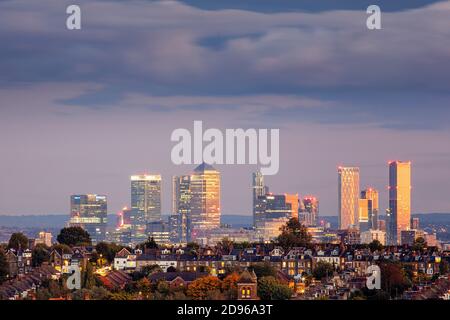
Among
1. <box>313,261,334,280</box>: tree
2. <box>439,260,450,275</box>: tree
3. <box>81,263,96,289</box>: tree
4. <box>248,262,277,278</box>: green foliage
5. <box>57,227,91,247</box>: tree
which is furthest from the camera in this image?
<box>57,227,91,247</box>: tree

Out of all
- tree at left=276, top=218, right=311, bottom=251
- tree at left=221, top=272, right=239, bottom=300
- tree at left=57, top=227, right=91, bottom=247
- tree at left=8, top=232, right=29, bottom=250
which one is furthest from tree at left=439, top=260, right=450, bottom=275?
tree at left=57, top=227, right=91, bottom=247

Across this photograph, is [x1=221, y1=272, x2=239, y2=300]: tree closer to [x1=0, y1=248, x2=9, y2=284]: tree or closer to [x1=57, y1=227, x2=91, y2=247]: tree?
[x1=0, y1=248, x2=9, y2=284]: tree

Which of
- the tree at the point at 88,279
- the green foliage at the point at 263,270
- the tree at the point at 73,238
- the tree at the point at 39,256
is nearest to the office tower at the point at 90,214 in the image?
the tree at the point at 73,238

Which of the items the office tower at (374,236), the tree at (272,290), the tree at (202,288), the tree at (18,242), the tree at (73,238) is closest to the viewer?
the tree at (202,288)

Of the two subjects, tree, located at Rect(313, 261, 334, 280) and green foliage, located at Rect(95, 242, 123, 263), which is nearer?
tree, located at Rect(313, 261, 334, 280)

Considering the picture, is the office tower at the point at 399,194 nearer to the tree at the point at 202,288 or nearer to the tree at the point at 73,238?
Answer: the tree at the point at 73,238

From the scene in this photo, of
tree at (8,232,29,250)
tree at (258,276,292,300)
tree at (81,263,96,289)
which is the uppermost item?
tree at (8,232,29,250)
